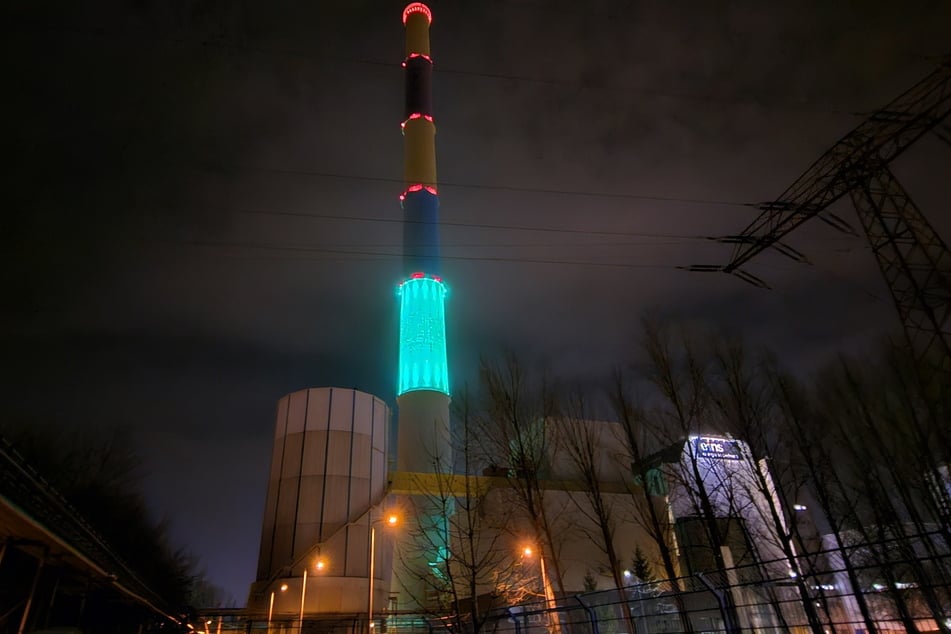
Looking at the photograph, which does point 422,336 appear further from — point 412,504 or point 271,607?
point 271,607

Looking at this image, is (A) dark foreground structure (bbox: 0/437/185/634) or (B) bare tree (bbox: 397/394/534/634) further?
(B) bare tree (bbox: 397/394/534/634)

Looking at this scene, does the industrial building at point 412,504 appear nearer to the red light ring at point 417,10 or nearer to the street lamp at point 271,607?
the street lamp at point 271,607

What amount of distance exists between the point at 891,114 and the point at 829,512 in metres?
13.7

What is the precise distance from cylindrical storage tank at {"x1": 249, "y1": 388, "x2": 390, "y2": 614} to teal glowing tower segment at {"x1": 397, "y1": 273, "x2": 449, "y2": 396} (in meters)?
3.76

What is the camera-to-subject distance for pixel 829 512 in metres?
19.5

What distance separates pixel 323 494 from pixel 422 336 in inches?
514

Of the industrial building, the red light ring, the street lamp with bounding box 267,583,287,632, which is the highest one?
the red light ring

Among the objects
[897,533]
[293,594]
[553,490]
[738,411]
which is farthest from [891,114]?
[293,594]

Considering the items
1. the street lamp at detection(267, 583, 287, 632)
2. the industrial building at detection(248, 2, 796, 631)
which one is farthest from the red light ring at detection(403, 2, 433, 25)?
the street lamp at detection(267, 583, 287, 632)

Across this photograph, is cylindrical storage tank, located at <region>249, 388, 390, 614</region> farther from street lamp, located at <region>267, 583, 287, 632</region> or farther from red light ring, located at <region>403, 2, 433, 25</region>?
red light ring, located at <region>403, 2, 433, 25</region>

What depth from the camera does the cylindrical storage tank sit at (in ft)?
96.3

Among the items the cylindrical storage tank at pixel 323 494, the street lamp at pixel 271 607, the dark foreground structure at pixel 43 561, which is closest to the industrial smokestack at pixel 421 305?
the cylindrical storage tank at pixel 323 494

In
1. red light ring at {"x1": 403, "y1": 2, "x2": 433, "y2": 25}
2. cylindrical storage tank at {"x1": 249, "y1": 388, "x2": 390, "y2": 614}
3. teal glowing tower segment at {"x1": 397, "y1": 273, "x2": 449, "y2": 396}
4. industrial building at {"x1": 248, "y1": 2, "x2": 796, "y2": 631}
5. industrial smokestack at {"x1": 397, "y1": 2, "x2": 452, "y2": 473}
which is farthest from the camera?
red light ring at {"x1": 403, "y1": 2, "x2": 433, "y2": 25}

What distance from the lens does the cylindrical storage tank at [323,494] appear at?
2936cm
